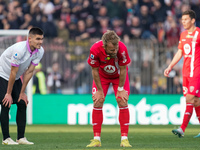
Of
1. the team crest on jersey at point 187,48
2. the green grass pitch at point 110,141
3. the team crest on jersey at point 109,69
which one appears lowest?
the green grass pitch at point 110,141

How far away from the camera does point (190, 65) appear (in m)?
9.67

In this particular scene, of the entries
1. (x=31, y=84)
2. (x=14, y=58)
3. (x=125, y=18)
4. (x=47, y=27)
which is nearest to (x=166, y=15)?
(x=125, y=18)

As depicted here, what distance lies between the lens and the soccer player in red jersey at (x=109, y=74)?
23.9ft

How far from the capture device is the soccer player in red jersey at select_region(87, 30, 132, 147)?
7.28m

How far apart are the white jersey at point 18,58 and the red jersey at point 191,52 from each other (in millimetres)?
2932

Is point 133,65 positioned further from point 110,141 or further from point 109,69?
point 109,69

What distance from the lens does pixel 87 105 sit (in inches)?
615

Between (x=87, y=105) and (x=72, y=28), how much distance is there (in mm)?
3598

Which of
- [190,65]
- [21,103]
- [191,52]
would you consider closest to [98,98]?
[21,103]

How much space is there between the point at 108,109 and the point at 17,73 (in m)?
7.54

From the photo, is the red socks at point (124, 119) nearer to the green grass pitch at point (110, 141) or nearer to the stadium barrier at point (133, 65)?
the green grass pitch at point (110, 141)

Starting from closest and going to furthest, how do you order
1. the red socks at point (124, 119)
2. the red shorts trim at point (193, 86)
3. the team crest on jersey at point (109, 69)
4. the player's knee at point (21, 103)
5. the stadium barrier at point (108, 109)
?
the team crest on jersey at point (109, 69), the red socks at point (124, 119), the player's knee at point (21, 103), the red shorts trim at point (193, 86), the stadium barrier at point (108, 109)

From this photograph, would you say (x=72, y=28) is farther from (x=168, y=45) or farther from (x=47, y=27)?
(x=168, y=45)

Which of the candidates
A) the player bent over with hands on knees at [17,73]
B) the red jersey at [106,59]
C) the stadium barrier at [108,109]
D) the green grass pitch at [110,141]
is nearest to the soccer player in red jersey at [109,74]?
the red jersey at [106,59]
